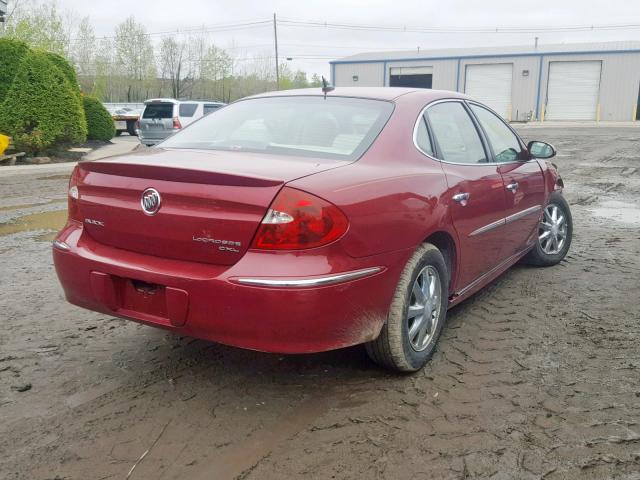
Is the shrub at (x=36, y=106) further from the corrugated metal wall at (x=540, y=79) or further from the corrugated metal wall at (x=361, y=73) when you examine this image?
the corrugated metal wall at (x=540, y=79)

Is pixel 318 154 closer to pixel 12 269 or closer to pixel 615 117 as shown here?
pixel 12 269

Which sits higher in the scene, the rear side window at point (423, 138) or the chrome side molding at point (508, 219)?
the rear side window at point (423, 138)

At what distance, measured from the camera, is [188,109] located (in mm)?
20234

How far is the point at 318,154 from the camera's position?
3.17m

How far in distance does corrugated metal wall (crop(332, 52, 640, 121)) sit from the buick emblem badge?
42055mm

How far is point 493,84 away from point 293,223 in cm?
4359

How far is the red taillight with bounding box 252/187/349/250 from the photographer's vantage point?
2.61 m

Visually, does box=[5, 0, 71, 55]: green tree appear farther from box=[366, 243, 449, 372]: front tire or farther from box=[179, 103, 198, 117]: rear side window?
box=[366, 243, 449, 372]: front tire

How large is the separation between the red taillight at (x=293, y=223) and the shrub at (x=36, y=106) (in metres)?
14.2

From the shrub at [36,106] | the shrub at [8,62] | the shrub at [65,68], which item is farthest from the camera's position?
the shrub at [65,68]

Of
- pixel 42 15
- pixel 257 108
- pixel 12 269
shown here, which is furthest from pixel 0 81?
pixel 42 15

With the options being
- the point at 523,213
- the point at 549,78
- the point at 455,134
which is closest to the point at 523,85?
the point at 549,78

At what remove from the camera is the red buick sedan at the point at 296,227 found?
2.63 meters

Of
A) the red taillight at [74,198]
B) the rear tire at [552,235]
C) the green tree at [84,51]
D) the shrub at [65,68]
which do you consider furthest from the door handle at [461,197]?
the green tree at [84,51]
